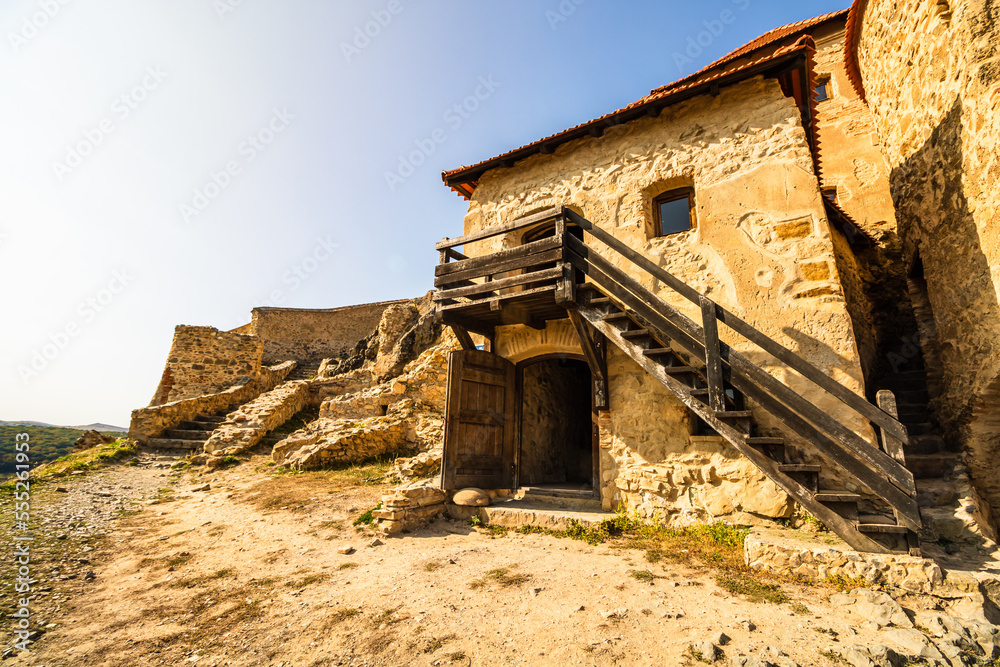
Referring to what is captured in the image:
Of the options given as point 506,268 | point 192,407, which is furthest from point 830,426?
point 192,407

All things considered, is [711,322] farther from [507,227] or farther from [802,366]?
[507,227]

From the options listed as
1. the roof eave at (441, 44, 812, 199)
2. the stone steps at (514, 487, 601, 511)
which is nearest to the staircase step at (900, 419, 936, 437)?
the stone steps at (514, 487, 601, 511)

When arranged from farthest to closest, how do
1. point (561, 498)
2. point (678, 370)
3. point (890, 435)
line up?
point (561, 498) → point (678, 370) → point (890, 435)

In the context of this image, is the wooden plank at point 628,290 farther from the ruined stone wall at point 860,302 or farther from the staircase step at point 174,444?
the staircase step at point 174,444

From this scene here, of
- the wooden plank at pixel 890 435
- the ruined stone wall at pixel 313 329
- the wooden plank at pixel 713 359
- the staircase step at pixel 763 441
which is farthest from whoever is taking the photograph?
the ruined stone wall at pixel 313 329

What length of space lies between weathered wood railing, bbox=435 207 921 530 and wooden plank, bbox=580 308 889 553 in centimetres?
23

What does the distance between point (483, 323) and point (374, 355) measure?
30.9ft

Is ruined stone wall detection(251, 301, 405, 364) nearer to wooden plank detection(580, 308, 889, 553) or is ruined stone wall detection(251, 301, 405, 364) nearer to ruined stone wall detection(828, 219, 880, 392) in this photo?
wooden plank detection(580, 308, 889, 553)

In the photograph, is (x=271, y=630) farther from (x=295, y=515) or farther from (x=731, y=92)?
(x=731, y=92)

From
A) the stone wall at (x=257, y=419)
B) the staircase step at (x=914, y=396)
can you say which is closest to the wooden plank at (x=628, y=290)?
the staircase step at (x=914, y=396)

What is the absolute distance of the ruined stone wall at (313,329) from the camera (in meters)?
23.5

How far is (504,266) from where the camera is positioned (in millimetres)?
6871

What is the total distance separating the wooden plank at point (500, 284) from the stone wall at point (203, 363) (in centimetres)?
1186

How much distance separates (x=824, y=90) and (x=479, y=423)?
1504 centimetres
